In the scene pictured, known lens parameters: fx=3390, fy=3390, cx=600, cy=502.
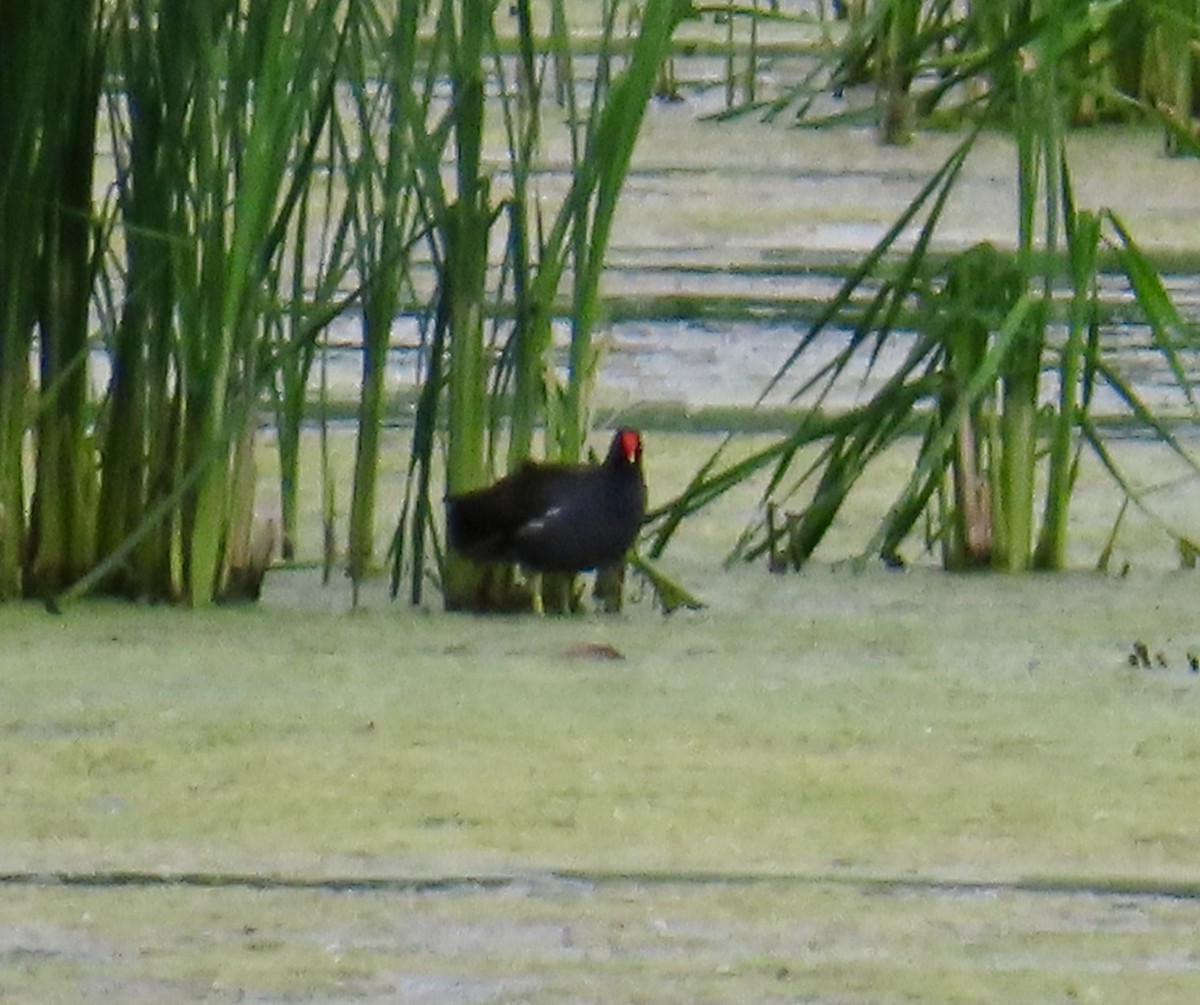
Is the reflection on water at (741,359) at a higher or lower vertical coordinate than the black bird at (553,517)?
lower

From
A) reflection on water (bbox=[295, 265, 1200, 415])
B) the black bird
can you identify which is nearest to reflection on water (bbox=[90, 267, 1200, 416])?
reflection on water (bbox=[295, 265, 1200, 415])

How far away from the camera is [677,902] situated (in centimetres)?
182

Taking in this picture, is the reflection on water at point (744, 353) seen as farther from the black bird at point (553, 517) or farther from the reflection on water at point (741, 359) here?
the black bird at point (553, 517)

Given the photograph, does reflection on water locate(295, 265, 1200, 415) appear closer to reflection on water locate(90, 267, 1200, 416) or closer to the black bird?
reflection on water locate(90, 267, 1200, 416)

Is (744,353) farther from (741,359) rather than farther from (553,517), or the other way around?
(553,517)

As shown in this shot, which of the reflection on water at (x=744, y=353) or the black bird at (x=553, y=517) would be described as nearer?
the black bird at (x=553, y=517)

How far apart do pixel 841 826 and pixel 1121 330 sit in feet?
7.92

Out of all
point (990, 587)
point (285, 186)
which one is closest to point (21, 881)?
point (990, 587)

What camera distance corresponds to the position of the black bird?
2666 mm

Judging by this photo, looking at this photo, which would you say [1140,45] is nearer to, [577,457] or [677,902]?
[577,457]

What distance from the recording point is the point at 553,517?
2.64 m

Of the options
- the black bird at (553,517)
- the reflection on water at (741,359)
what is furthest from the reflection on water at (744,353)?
the black bird at (553,517)

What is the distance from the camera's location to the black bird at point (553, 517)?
2666mm

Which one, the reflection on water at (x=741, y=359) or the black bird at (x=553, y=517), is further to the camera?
the reflection on water at (x=741, y=359)
